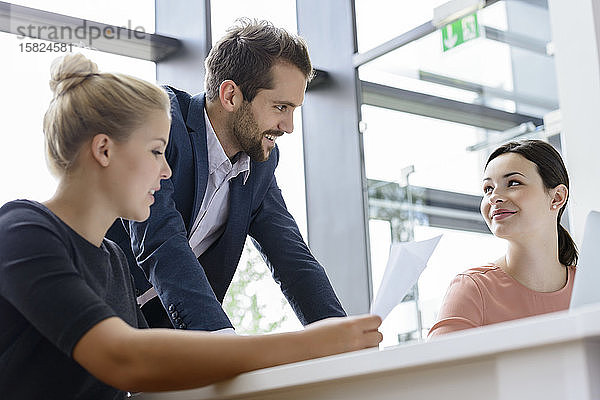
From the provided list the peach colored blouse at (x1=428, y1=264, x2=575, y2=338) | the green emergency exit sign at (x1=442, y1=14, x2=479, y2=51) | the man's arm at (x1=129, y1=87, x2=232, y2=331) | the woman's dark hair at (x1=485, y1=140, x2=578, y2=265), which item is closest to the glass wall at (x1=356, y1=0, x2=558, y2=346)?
the green emergency exit sign at (x1=442, y1=14, x2=479, y2=51)

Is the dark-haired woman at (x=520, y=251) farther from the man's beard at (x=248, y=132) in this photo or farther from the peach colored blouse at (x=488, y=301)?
the man's beard at (x=248, y=132)

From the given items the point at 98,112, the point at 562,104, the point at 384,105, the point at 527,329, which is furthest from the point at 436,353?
the point at 384,105

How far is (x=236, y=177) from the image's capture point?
180 cm

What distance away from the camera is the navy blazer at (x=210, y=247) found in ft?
4.76

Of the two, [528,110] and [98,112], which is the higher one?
[528,110]

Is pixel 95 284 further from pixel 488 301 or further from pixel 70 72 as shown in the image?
pixel 488 301

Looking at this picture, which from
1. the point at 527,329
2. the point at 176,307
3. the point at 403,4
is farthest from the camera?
the point at 403,4

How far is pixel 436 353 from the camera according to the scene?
0.78 metres

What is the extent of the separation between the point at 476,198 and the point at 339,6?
104cm

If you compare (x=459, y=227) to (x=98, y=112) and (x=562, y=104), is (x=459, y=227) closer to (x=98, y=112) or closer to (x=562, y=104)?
(x=562, y=104)

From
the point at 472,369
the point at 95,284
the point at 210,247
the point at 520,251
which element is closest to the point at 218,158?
the point at 210,247

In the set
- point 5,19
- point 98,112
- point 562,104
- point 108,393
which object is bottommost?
point 108,393

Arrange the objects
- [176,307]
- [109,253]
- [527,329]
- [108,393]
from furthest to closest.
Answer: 1. [176,307]
2. [109,253]
3. [108,393]
4. [527,329]

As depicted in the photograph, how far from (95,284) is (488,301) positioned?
1.12m
